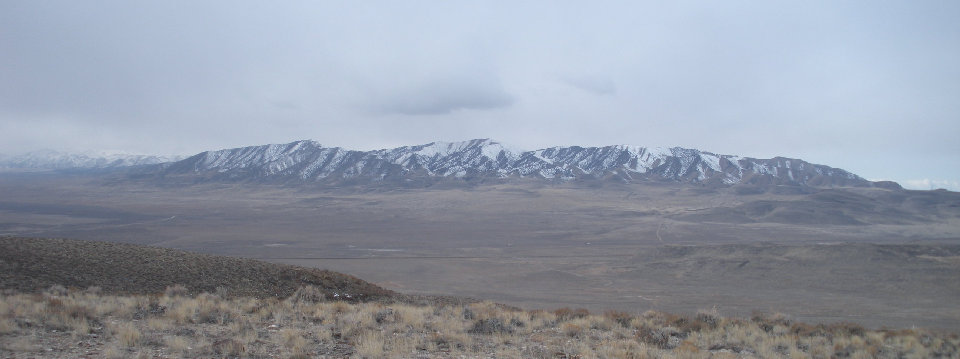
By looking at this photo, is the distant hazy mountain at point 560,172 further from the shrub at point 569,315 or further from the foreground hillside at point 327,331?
the shrub at point 569,315

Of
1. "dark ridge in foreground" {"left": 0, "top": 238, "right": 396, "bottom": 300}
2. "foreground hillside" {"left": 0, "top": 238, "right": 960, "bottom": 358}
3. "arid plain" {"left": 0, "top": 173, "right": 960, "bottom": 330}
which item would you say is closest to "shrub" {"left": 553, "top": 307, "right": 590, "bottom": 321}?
"foreground hillside" {"left": 0, "top": 238, "right": 960, "bottom": 358}

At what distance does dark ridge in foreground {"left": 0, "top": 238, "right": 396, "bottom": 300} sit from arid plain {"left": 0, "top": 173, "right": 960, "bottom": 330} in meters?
11.0

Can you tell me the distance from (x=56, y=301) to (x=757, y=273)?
1496 inches

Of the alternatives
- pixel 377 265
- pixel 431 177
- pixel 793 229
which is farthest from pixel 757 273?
pixel 431 177

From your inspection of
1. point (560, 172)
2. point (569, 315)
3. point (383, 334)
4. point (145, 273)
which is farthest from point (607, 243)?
point (560, 172)

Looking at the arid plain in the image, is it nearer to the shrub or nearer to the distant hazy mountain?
the shrub

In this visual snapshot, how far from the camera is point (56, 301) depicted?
32.6 ft

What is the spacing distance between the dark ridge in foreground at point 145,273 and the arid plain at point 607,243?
11.0m

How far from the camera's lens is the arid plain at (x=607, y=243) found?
93.2ft

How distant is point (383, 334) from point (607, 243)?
1992 inches

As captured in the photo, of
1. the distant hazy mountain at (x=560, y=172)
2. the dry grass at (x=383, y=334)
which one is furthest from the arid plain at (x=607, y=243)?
the distant hazy mountain at (x=560, y=172)

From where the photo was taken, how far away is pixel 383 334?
29.4ft

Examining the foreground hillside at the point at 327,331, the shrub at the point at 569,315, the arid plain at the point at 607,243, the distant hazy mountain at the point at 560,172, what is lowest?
the arid plain at the point at 607,243

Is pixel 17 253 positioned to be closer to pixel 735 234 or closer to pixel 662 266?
pixel 662 266
